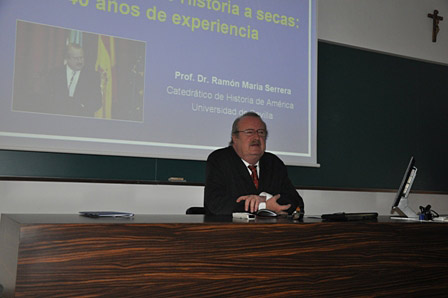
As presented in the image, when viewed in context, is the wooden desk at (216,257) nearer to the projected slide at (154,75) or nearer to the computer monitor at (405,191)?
the computer monitor at (405,191)

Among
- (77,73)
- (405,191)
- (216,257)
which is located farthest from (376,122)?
(216,257)

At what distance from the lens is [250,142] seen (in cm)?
281

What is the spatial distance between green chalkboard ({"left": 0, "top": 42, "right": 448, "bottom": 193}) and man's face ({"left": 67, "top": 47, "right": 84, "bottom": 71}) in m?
1.13

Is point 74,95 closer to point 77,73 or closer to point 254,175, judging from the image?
point 77,73

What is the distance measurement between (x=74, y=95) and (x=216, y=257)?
1.90 meters

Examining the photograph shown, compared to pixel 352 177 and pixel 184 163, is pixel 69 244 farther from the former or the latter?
pixel 352 177

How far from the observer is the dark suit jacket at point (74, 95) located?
3002mm

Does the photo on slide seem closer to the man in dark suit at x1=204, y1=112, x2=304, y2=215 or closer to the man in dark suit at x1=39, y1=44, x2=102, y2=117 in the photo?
the man in dark suit at x1=39, y1=44, x2=102, y2=117

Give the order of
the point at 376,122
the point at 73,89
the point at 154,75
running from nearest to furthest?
the point at 73,89 < the point at 154,75 < the point at 376,122

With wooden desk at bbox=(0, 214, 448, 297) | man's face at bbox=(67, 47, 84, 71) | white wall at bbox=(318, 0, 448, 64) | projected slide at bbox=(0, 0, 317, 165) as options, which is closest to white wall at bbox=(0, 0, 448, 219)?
white wall at bbox=(318, 0, 448, 64)

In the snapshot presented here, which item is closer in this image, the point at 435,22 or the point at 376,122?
the point at 376,122

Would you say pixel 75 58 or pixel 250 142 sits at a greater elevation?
pixel 75 58

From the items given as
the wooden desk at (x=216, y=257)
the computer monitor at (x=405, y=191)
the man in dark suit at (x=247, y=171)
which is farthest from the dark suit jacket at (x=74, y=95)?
the computer monitor at (x=405, y=191)

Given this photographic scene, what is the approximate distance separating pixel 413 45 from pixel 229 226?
153 inches
